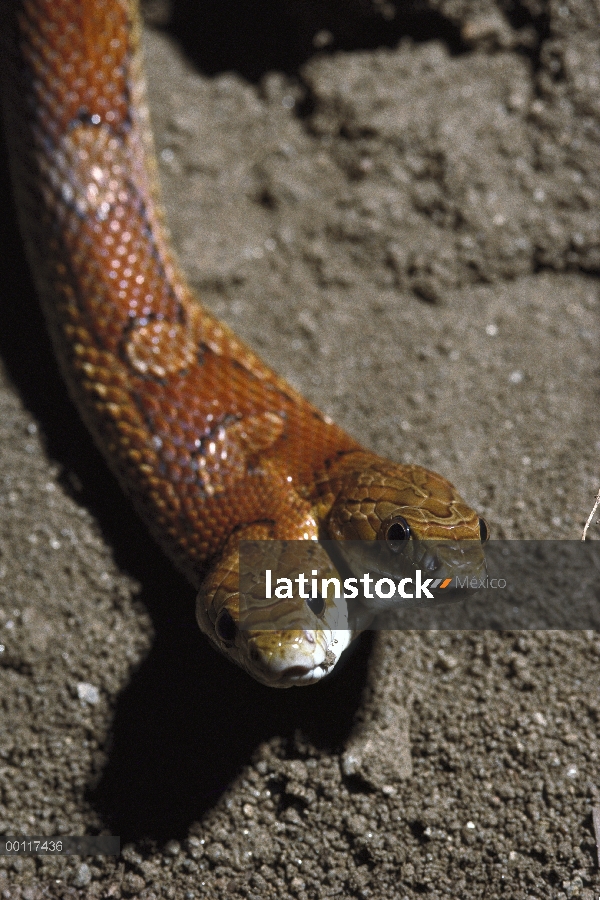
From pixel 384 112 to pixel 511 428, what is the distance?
5.63 ft

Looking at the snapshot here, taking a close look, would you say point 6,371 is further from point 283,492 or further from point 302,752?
point 302,752

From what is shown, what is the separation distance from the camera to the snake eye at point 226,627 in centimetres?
256

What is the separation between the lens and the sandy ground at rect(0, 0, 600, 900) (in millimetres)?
2727

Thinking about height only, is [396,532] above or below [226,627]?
above

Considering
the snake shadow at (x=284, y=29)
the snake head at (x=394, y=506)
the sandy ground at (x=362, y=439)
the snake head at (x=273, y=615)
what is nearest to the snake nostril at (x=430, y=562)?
the snake head at (x=394, y=506)

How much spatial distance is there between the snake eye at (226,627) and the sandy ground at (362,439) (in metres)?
0.42

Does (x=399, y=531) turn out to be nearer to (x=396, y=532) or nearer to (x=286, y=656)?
(x=396, y=532)

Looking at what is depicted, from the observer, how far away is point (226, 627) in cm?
258

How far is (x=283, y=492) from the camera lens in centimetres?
296

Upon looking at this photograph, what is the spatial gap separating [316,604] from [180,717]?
0.74 metres

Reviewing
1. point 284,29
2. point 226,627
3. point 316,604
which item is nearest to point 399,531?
point 316,604

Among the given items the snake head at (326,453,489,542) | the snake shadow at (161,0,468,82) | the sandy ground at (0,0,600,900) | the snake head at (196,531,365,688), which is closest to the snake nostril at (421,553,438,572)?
the snake head at (326,453,489,542)

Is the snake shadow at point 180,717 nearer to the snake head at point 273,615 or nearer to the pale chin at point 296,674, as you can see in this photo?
the snake head at point 273,615

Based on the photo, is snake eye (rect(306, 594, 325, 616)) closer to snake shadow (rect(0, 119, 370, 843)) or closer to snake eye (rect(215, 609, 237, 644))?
snake eye (rect(215, 609, 237, 644))
